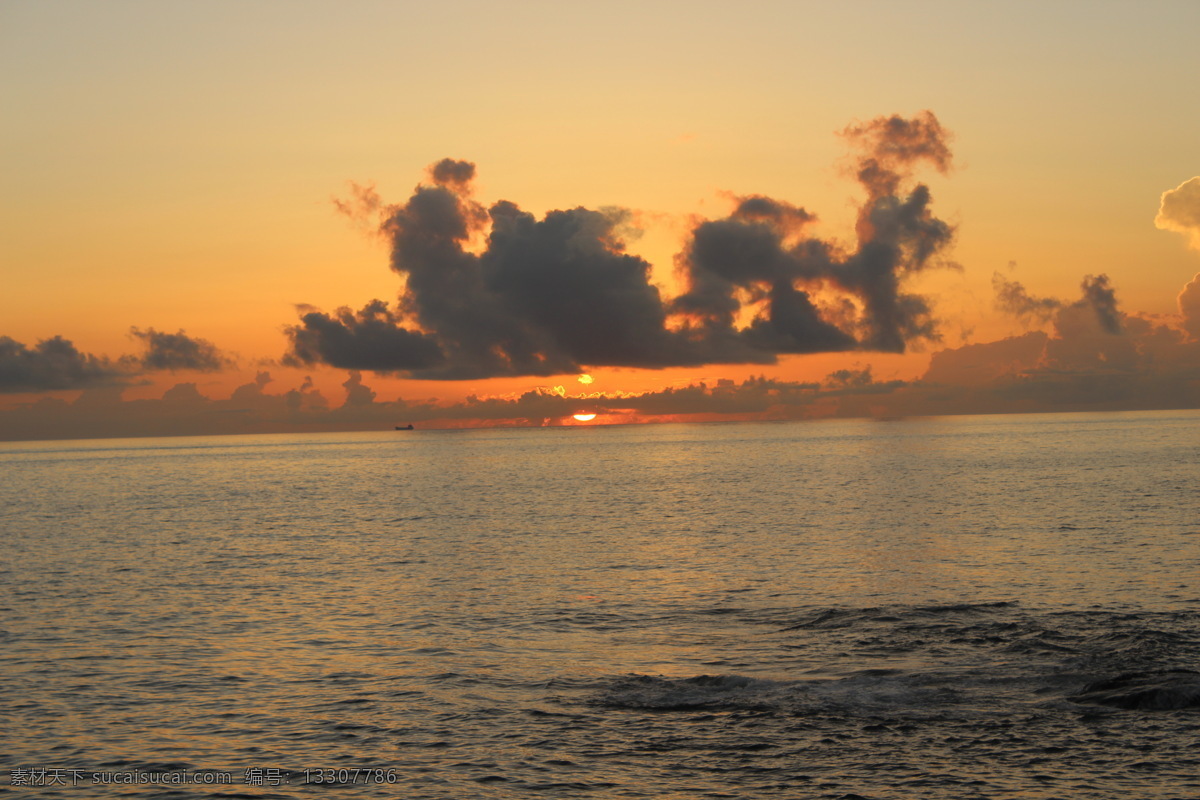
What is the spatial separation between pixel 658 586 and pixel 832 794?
2746 centimetres

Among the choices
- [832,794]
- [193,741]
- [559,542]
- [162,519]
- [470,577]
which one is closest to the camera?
[832,794]

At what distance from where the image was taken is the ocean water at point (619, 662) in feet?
70.3

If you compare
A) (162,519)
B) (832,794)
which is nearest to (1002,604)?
(832,794)

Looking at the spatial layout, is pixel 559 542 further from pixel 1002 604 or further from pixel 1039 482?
pixel 1039 482

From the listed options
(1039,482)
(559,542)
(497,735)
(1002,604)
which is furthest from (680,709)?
(1039,482)

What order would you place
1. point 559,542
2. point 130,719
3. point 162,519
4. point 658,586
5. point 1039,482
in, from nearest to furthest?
point 130,719
point 658,586
point 559,542
point 162,519
point 1039,482

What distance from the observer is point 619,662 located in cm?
3139

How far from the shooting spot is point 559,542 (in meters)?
66.9

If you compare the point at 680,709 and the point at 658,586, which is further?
the point at 658,586

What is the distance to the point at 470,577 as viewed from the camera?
5131 centimetres

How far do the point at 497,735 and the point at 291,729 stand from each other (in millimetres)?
5341

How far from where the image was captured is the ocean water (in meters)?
21.4

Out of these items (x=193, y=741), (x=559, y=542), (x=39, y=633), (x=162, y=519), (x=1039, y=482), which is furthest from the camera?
(x=1039, y=482)

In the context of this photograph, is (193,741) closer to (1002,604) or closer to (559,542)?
(1002,604)
